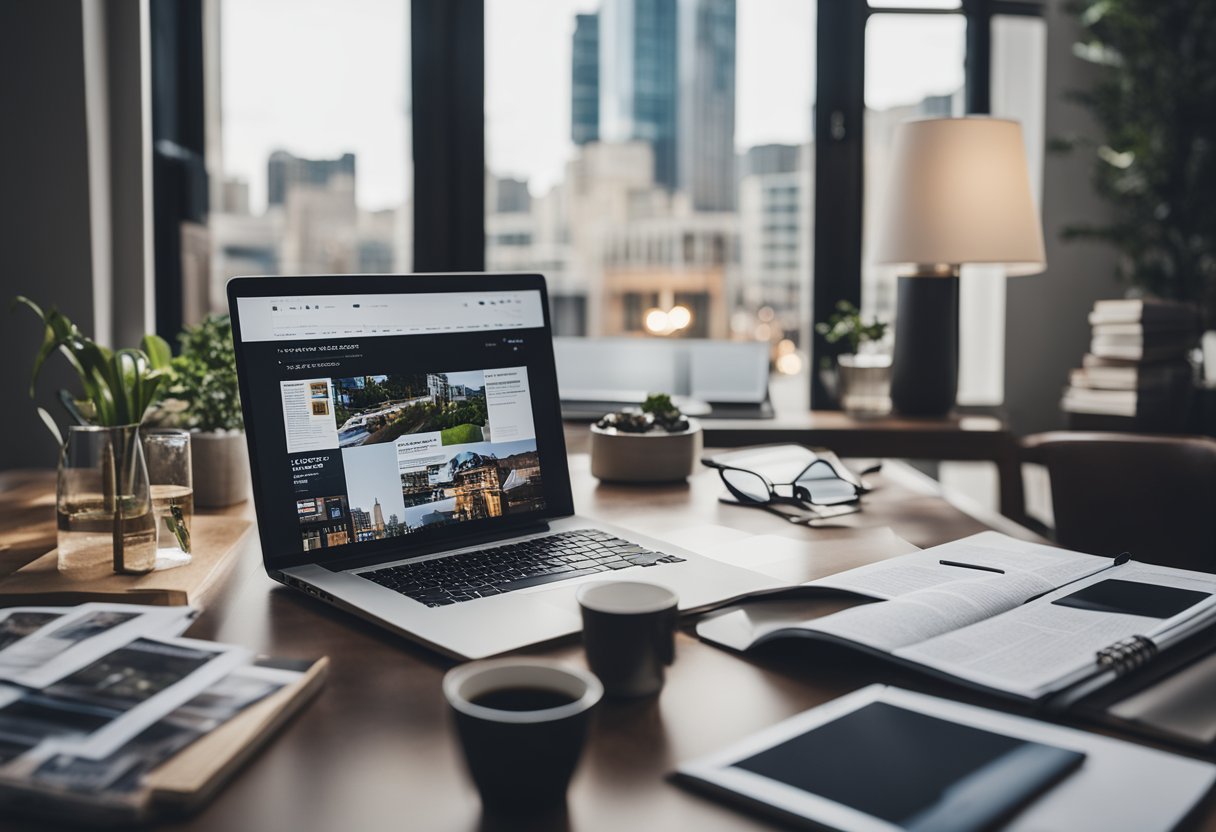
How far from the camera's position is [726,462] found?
1418 mm

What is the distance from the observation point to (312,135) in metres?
2.71

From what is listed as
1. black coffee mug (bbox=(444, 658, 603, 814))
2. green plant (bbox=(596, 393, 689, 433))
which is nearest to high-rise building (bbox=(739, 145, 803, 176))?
green plant (bbox=(596, 393, 689, 433))

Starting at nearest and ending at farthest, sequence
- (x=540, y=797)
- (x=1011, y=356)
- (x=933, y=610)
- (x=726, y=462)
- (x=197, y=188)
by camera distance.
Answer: (x=540, y=797) → (x=933, y=610) → (x=726, y=462) → (x=197, y=188) → (x=1011, y=356)

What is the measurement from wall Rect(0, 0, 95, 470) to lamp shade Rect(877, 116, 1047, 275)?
5.63 feet

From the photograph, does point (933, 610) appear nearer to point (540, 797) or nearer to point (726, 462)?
point (540, 797)

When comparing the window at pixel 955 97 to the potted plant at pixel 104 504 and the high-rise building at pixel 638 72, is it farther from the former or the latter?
the potted plant at pixel 104 504

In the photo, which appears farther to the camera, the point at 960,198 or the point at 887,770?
the point at 960,198

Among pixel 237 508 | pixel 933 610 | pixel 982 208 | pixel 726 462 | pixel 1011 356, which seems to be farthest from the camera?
pixel 1011 356

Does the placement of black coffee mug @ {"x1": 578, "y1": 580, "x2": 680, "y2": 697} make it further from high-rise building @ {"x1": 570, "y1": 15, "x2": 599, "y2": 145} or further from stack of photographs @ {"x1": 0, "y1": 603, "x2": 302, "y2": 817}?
high-rise building @ {"x1": 570, "y1": 15, "x2": 599, "y2": 145}

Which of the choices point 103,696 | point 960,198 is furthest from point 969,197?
point 103,696

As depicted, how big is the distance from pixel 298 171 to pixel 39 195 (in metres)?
0.81

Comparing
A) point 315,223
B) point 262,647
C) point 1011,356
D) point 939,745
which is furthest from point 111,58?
point 1011,356

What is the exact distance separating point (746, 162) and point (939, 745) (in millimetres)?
2414

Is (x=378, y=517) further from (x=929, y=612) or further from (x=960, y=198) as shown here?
(x=960, y=198)
